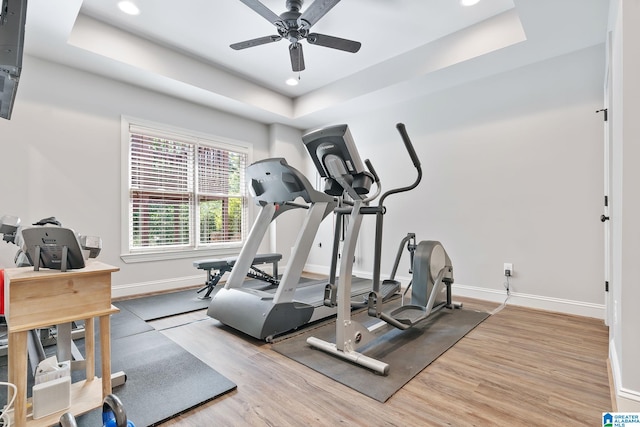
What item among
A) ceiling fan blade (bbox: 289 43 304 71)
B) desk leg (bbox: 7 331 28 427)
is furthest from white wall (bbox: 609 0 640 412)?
desk leg (bbox: 7 331 28 427)

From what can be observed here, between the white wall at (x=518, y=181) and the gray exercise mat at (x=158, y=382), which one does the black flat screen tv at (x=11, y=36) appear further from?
the white wall at (x=518, y=181)

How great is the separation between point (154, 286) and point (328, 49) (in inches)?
152

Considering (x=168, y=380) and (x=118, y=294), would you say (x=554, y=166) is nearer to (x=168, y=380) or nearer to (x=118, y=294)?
(x=168, y=380)

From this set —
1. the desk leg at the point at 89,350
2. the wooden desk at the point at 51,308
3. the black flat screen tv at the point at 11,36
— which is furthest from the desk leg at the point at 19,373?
the black flat screen tv at the point at 11,36

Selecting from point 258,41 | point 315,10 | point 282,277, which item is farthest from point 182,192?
point 315,10

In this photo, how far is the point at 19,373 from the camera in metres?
1.31

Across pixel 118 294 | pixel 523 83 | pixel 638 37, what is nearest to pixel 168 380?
pixel 118 294

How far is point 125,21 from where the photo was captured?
129 inches

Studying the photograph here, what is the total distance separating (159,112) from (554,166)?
5.02 meters

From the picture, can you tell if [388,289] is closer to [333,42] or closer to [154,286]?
[333,42]

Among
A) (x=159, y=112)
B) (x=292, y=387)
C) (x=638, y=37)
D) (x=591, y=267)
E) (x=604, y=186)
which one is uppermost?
(x=159, y=112)

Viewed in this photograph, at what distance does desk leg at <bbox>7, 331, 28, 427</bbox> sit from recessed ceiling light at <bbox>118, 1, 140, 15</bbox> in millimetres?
3121

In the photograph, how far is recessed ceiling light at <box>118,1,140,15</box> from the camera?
2998 millimetres

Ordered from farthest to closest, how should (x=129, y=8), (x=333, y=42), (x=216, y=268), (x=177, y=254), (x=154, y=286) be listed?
(x=177, y=254), (x=154, y=286), (x=216, y=268), (x=129, y=8), (x=333, y=42)
